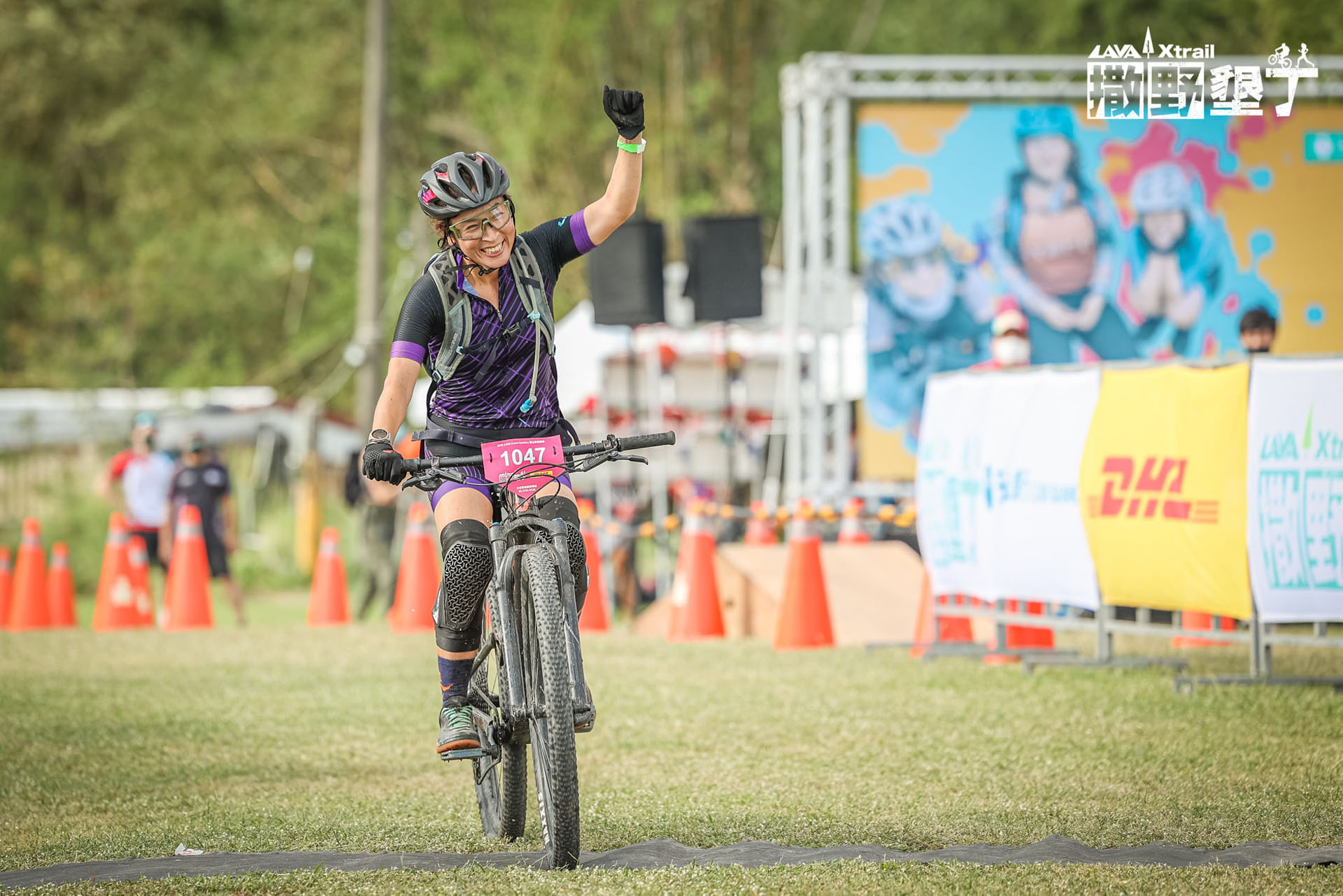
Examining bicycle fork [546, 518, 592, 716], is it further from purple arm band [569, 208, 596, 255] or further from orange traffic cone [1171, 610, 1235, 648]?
orange traffic cone [1171, 610, 1235, 648]

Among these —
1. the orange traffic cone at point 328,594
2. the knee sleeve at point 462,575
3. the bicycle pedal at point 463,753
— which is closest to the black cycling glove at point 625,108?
the knee sleeve at point 462,575

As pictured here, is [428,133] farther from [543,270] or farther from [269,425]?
[543,270]

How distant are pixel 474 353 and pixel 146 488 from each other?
41.5ft

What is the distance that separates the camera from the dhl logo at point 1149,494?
9164mm

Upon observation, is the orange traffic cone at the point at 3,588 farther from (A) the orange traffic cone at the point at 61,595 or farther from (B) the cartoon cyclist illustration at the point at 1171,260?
(B) the cartoon cyclist illustration at the point at 1171,260

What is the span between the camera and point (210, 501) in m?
15.8

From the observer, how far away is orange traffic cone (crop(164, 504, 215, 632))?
15.2 meters

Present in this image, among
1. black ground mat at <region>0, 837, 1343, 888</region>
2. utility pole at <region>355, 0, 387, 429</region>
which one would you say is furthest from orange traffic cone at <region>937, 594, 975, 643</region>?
utility pole at <region>355, 0, 387, 429</region>

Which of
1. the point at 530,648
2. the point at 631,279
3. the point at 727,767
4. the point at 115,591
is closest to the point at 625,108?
the point at 530,648

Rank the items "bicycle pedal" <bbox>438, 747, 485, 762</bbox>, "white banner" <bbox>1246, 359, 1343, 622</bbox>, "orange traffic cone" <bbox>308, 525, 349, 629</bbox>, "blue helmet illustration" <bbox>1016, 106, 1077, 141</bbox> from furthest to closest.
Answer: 1. "blue helmet illustration" <bbox>1016, 106, 1077, 141</bbox>
2. "orange traffic cone" <bbox>308, 525, 349, 629</bbox>
3. "white banner" <bbox>1246, 359, 1343, 622</bbox>
4. "bicycle pedal" <bbox>438, 747, 485, 762</bbox>

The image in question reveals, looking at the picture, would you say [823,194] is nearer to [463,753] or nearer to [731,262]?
[731,262]

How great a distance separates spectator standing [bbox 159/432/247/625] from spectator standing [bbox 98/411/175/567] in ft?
3.89

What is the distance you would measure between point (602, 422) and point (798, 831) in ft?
51.0

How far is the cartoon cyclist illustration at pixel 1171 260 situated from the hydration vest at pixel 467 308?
13322 millimetres
